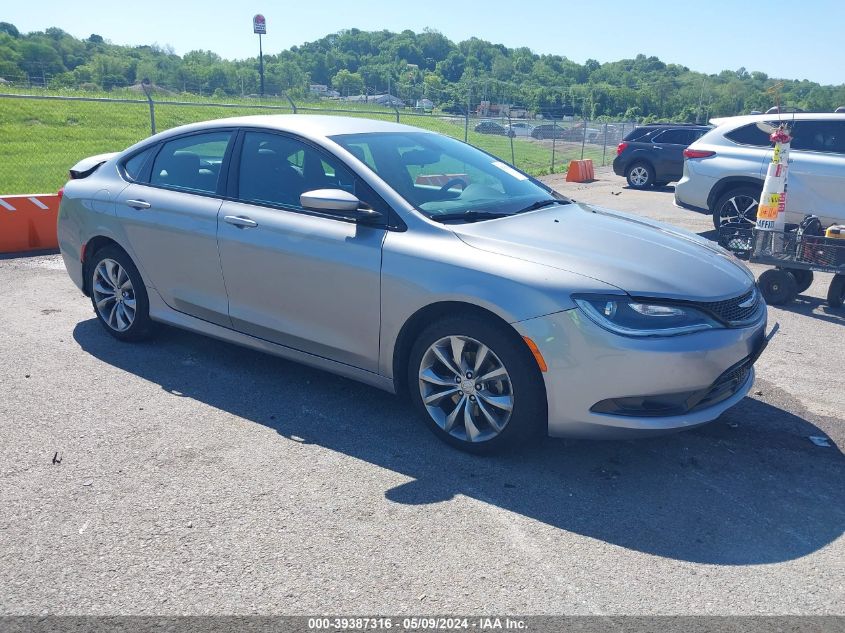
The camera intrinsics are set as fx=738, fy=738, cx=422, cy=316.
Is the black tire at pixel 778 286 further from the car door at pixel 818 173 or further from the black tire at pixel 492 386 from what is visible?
the black tire at pixel 492 386

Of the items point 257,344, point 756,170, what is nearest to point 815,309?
point 756,170

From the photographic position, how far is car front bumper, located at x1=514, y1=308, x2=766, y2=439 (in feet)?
11.1

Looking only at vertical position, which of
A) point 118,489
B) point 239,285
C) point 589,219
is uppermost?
point 589,219

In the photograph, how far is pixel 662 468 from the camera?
3.77 meters

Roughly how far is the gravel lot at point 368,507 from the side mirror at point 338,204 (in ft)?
3.88

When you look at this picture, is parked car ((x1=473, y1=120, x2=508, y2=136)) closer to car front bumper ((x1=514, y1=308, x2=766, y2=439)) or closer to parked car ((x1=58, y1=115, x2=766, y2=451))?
parked car ((x1=58, y1=115, x2=766, y2=451))

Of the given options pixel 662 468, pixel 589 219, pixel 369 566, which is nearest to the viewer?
pixel 369 566

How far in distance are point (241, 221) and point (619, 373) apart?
2.48m

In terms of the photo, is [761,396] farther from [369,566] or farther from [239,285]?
[239,285]

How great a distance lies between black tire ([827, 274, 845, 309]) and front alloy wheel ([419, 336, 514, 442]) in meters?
4.73

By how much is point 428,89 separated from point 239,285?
6565 centimetres

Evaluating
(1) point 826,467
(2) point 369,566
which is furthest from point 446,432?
(1) point 826,467

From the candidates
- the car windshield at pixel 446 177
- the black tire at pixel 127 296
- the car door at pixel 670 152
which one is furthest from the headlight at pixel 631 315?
the car door at pixel 670 152

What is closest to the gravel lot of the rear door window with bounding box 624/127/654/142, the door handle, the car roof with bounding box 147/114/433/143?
the door handle
